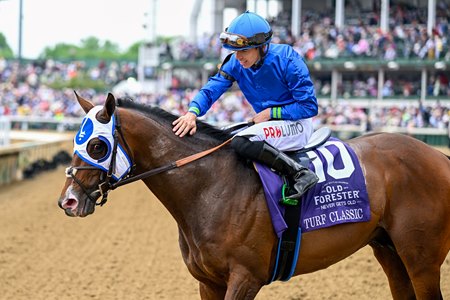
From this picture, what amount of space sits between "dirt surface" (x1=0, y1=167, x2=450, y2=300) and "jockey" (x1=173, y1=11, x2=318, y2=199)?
226 cm

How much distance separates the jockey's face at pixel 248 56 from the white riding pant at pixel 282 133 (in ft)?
1.23

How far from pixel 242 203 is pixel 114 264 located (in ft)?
12.8

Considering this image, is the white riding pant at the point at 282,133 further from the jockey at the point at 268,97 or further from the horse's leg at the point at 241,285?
the horse's leg at the point at 241,285

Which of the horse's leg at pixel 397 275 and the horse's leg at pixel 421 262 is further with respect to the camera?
the horse's leg at pixel 397 275

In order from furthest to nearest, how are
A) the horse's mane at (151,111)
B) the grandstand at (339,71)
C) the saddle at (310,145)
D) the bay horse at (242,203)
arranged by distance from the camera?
the grandstand at (339,71), the saddle at (310,145), the horse's mane at (151,111), the bay horse at (242,203)

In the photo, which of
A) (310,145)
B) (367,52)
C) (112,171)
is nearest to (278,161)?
(310,145)

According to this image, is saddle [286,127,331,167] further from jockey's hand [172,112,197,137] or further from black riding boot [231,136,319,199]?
jockey's hand [172,112,197,137]

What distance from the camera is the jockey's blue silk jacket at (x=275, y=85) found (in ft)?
14.0

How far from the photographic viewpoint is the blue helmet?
416 centimetres

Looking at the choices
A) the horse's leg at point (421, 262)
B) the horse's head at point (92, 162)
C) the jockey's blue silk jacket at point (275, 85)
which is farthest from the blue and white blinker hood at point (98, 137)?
the horse's leg at point (421, 262)

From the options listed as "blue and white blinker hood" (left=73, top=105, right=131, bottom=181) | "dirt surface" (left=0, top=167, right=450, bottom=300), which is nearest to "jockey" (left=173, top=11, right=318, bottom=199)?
"blue and white blinker hood" (left=73, top=105, right=131, bottom=181)

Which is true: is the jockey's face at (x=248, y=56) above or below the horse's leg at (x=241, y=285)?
above

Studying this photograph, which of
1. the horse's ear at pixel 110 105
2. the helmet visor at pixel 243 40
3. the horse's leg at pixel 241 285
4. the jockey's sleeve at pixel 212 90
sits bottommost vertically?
the horse's leg at pixel 241 285

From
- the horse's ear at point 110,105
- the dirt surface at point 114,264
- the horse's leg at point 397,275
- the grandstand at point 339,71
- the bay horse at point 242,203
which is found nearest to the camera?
the horse's ear at point 110,105
